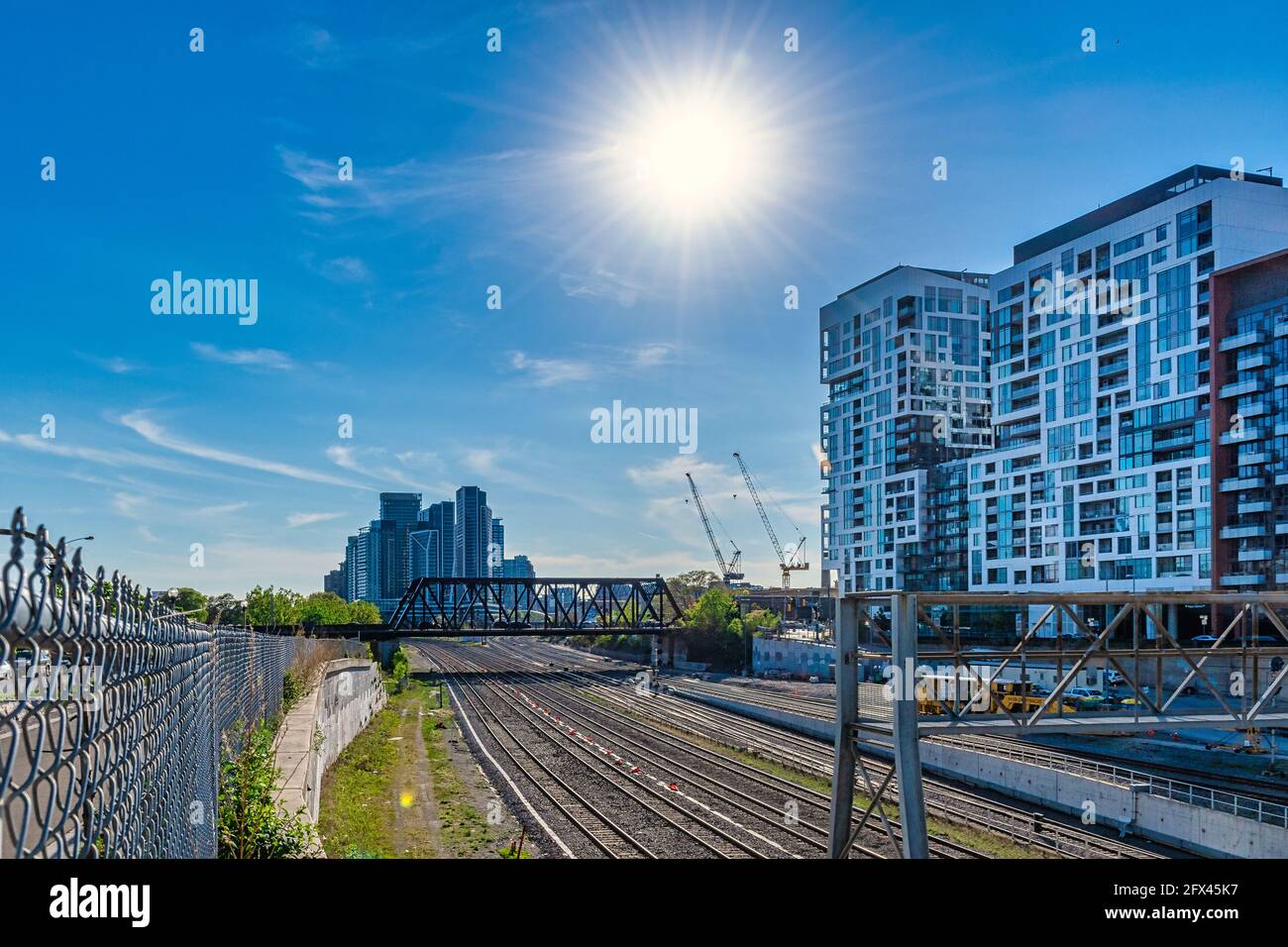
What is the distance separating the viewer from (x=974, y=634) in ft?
235

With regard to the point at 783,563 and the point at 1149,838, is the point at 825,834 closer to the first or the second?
the point at 1149,838

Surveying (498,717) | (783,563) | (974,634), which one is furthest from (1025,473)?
(783,563)

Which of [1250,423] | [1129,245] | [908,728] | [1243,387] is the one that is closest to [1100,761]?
[908,728]

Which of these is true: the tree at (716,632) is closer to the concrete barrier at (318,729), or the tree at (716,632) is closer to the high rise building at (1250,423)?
the high rise building at (1250,423)

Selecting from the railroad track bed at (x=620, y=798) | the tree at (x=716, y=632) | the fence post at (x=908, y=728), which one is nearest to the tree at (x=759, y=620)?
the tree at (x=716, y=632)

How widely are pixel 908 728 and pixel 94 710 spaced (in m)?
12.2

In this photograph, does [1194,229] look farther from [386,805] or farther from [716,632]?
[386,805]

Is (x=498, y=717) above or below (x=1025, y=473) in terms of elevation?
below

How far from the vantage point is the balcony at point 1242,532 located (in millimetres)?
52031

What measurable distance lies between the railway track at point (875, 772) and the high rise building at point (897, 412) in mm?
27593

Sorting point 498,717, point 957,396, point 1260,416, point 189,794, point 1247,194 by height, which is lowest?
point 498,717

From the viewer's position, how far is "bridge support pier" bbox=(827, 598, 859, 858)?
1404 centimetres
